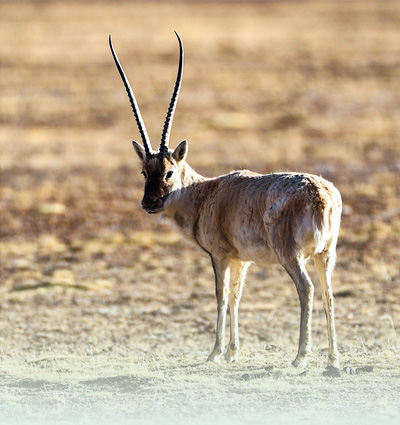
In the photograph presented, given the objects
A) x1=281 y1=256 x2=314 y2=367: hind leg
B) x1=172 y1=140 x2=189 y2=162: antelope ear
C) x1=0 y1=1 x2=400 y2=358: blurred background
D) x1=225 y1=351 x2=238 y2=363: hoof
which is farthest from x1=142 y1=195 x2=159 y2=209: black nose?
x1=0 y1=1 x2=400 y2=358: blurred background

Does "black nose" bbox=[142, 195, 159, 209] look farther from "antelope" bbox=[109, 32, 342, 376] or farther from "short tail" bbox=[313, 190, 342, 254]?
"short tail" bbox=[313, 190, 342, 254]

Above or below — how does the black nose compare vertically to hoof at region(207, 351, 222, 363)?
above

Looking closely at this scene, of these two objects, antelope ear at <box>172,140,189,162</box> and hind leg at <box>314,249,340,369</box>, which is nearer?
Answer: hind leg at <box>314,249,340,369</box>

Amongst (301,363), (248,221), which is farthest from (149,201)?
(301,363)

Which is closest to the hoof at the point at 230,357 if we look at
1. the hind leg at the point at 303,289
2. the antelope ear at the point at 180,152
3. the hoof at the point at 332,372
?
the hind leg at the point at 303,289

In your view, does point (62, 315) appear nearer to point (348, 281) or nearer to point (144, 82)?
point (348, 281)

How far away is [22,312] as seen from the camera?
14.7 metres

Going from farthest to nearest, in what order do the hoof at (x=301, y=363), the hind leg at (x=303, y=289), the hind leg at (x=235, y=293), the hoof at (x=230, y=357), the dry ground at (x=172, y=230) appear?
the hind leg at (x=235, y=293) → the hoof at (x=230, y=357) → the hoof at (x=301, y=363) → the hind leg at (x=303, y=289) → the dry ground at (x=172, y=230)

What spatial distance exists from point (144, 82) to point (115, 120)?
28.2 ft

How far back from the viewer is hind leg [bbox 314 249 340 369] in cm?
947

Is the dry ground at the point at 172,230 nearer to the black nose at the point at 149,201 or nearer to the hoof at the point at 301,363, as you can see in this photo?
the hoof at the point at 301,363

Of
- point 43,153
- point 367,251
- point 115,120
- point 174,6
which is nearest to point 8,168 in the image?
point 43,153

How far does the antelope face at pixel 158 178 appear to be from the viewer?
10.3m

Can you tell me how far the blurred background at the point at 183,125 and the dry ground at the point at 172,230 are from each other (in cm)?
10
